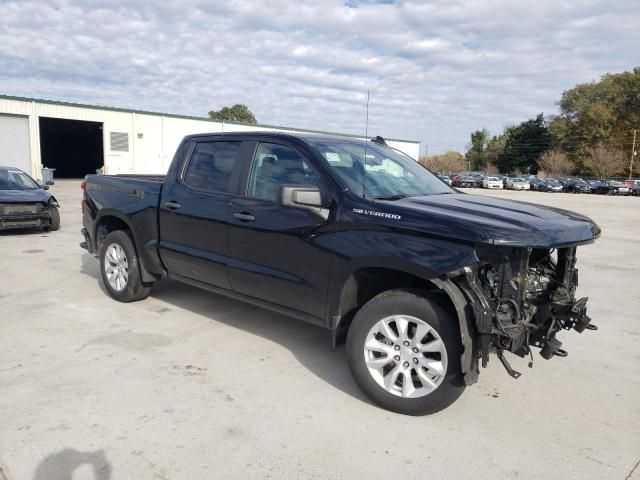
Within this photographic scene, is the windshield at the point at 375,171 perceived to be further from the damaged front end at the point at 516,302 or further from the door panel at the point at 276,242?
the damaged front end at the point at 516,302

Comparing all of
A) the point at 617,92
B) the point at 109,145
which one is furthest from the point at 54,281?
the point at 617,92

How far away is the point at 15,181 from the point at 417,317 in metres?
10.6

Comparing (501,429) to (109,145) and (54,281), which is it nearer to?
(54,281)

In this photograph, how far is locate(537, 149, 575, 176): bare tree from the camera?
69.2 m

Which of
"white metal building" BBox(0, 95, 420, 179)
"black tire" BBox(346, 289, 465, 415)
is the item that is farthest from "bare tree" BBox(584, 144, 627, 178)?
"black tire" BBox(346, 289, 465, 415)

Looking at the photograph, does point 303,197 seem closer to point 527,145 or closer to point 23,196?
point 23,196

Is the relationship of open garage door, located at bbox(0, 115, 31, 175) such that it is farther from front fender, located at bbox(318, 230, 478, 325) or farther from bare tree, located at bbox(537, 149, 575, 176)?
bare tree, located at bbox(537, 149, 575, 176)

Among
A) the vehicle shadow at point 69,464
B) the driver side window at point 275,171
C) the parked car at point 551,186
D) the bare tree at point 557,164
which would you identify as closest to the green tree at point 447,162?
the bare tree at point 557,164

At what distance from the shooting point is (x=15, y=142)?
96.9 ft

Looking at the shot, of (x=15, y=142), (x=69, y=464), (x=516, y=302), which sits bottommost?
(x=69, y=464)

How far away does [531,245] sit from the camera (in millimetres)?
3076

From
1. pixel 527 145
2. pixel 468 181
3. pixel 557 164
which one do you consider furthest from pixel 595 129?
pixel 468 181

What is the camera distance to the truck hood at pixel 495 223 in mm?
3072

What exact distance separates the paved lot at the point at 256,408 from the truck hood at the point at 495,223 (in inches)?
48.9
